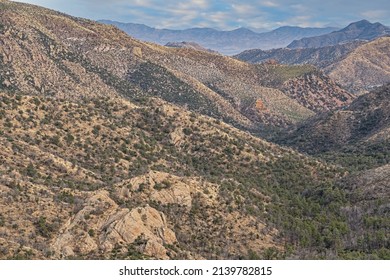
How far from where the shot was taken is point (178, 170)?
7581 centimetres

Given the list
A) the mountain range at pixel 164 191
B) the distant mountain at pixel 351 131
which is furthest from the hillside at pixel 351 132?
the mountain range at pixel 164 191

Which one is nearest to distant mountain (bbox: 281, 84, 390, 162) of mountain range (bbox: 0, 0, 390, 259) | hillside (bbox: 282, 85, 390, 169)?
hillside (bbox: 282, 85, 390, 169)

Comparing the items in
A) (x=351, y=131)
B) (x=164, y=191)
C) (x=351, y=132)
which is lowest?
(x=164, y=191)

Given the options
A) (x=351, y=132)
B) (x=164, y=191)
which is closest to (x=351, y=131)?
(x=351, y=132)

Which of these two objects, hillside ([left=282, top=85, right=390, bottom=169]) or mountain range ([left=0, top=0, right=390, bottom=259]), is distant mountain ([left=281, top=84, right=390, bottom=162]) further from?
mountain range ([left=0, top=0, right=390, bottom=259])

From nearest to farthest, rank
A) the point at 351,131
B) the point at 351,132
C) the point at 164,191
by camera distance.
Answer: the point at 164,191, the point at 351,132, the point at 351,131

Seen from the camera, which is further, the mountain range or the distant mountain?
the distant mountain

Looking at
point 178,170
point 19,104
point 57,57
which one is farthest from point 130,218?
point 57,57

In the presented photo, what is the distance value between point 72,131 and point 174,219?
3070cm

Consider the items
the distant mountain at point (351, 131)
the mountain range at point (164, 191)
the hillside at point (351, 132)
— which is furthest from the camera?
the distant mountain at point (351, 131)

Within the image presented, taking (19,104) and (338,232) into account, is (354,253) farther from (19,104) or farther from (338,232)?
(19,104)

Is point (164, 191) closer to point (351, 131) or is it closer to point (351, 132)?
point (351, 132)

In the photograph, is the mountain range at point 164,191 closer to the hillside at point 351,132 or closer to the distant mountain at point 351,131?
the hillside at point 351,132

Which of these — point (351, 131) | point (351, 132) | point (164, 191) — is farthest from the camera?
point (351, 131)
